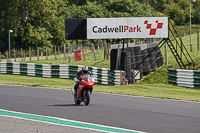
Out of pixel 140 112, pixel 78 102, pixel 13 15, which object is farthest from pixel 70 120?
pixel 13 15

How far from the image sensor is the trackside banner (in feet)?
89.7

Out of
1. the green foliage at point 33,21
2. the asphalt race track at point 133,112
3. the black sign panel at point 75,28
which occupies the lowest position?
the asphalt race track at point 133,112

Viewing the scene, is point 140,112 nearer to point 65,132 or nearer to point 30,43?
point 65,132

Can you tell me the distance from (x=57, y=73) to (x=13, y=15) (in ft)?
103

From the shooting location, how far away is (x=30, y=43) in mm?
64375

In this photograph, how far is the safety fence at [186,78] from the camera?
2511 centimetres

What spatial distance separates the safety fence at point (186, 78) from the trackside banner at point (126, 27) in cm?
292

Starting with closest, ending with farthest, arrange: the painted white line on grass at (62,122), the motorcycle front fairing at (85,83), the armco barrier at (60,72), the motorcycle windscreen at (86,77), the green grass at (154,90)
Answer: the painted white line on grass at (62,122)
the motorcycle front fairing at (85,83)
the motorcycle windscreen at (86,77)
the green grass at (154,90)
the armco barrier at (60,72)

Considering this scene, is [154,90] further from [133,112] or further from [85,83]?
[133,112]

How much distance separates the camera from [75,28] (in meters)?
27.4

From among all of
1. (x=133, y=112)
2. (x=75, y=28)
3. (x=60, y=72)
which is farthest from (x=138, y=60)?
(x=133, y=112)

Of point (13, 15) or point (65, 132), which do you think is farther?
point (13, 15)

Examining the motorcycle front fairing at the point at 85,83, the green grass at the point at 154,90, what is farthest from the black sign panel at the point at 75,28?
the motorcycle front fairing at the point at 85,83

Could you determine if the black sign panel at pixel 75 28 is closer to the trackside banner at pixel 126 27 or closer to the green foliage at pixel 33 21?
the trackside banner at pixel 126 27
